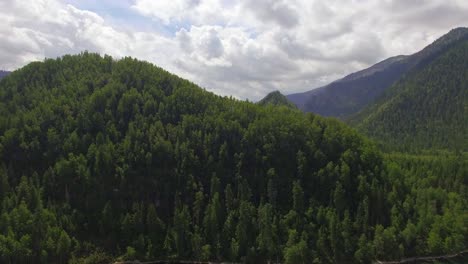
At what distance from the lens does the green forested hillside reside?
144 metres

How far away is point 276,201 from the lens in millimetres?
174375

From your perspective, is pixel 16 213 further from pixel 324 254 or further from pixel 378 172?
pixel 378 172

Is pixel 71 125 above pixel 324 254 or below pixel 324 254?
above

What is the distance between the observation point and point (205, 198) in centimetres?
17550

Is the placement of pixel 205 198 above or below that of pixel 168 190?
below

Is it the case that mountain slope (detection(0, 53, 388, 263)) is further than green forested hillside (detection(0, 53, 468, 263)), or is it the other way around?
mountain slope (detection(0, 53, 388, 263))

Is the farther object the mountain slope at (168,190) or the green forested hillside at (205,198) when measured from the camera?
the mountain slope at (168,190)

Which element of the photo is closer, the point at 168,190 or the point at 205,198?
the point at 168,190

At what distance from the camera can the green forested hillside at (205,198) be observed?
144000mm

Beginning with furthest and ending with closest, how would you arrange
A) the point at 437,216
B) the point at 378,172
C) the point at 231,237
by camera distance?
the point at 378,172 < the point at 437,216 < the point at 231,237

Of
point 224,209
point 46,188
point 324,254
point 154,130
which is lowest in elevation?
point 324,254

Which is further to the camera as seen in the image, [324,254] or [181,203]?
[181,203]

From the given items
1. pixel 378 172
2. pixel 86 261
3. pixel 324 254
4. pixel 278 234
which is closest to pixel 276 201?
pixel 278 234

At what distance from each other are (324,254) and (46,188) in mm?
110136
